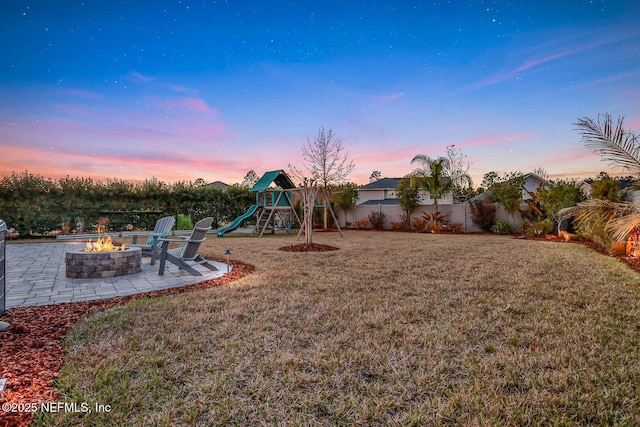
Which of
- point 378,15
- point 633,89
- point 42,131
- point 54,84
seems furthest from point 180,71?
point 633,89

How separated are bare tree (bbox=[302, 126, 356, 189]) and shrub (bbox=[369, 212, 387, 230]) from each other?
5.57 meters

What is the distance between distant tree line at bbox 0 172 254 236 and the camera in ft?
44.0

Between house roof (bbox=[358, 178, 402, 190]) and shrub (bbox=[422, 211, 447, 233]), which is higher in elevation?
house roof (bbox=[358, 178, 402, 190])

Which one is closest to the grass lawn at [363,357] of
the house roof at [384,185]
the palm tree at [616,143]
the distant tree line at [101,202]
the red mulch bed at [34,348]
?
the red mulch bed at [34,348]

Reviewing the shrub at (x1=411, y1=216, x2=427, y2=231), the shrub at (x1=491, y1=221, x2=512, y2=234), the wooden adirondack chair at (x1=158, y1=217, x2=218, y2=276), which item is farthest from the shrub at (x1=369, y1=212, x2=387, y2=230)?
the wooden adirondack chair at (x1=158, y1=217, x2=218, y2=276)

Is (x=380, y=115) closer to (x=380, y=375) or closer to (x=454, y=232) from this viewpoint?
(x=454, y=232)

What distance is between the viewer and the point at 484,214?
16.5 m

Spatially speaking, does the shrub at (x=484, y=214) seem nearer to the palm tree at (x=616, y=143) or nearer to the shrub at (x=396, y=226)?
the shrub at (x=396, y=226)

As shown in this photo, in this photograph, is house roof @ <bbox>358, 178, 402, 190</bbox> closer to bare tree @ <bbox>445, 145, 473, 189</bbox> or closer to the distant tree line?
bare tree @ <bbox>445, 145, 473, 189</bbox>

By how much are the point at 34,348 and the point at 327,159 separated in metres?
22.9

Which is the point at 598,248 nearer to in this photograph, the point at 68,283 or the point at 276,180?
the point at 276,180

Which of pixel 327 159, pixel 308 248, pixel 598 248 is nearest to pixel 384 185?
pixel 327 159

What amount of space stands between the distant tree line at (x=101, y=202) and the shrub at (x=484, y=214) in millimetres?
13194

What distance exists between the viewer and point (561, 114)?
10.1m
